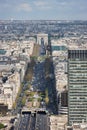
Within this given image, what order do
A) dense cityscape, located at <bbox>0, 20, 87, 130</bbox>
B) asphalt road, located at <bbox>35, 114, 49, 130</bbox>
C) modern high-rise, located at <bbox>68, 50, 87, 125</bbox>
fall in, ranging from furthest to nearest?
dense cityscape, located at <bbox>0, 20, 87, 130</bbox> < modern high-rise, located at <bbox>68, 50, 87, 125</bbox> < asphalt road, located at <bbox>35, 114, 49, 130</bbox>

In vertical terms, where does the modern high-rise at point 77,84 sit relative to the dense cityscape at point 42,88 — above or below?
above

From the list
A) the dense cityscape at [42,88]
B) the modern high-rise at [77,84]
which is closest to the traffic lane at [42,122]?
the dense cityscape at [42,88]

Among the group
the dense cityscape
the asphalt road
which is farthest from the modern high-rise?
the asphalt road

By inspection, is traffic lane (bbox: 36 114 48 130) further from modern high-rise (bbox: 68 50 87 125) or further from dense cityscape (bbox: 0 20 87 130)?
modern high-rise (bbox: 68 50 87 125)

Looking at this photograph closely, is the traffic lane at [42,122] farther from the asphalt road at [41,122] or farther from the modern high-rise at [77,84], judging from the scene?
the modern high-rise at [77,84]

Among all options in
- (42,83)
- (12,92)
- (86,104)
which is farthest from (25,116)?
(42,83)

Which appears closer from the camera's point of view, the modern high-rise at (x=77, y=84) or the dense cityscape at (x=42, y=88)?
the modern high-rise at (x=77, y=84)

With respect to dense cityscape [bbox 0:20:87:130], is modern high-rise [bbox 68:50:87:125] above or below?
above

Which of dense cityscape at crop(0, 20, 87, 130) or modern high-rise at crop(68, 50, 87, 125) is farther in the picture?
dense cityscape at crop(0, 20, 87, 130)
